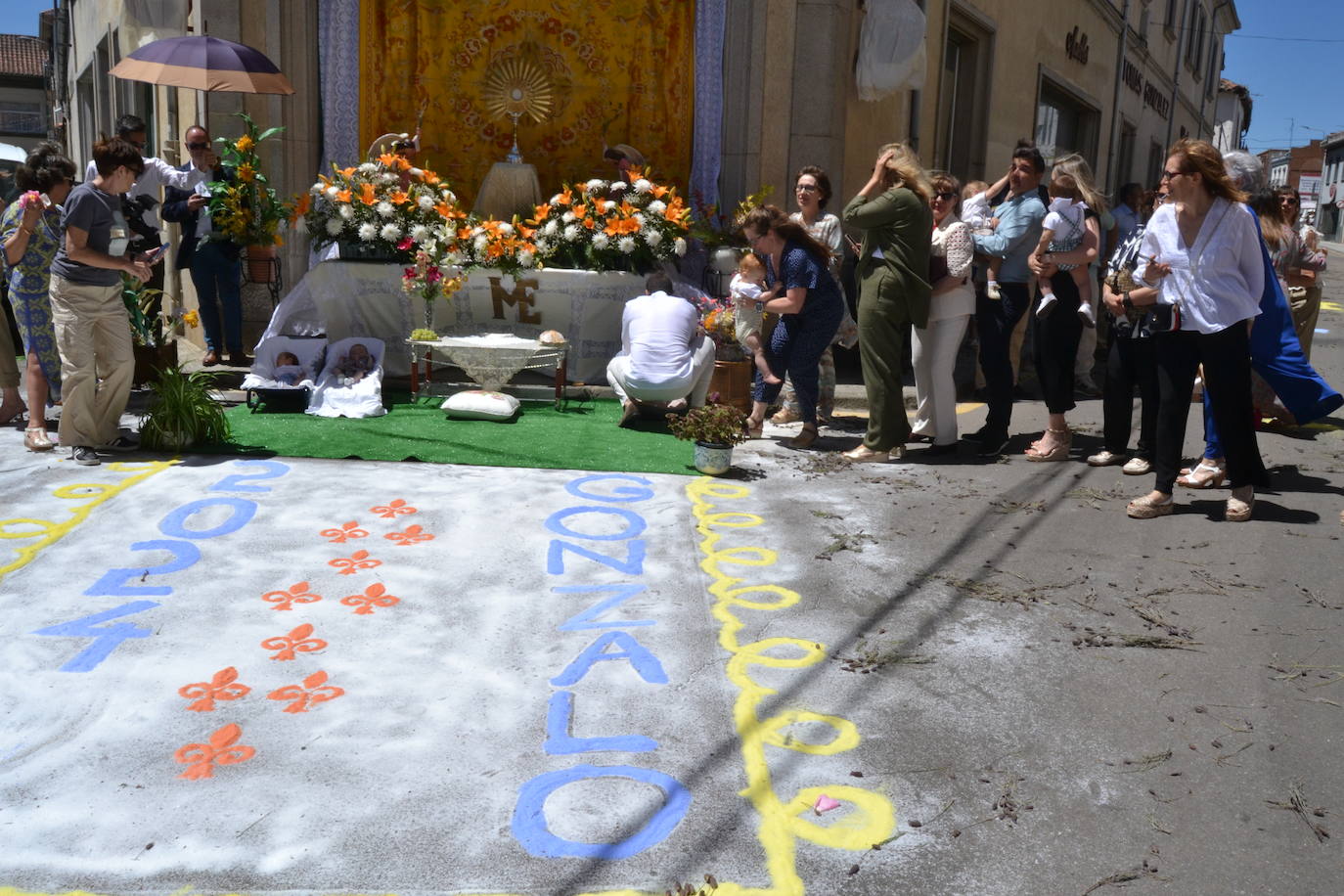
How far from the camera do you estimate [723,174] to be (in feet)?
34.7

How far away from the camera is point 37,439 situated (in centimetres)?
671

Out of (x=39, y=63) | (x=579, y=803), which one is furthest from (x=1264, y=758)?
(x=39, y=63)

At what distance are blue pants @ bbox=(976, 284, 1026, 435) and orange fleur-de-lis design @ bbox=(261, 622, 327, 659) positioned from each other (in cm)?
482

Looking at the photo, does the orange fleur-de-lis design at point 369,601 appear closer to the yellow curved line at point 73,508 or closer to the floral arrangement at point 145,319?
the yellow curved line at point 73,508

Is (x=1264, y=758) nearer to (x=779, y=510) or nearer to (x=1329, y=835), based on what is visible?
(x=1329, y=835)

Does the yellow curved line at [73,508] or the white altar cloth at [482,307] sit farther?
the white altar cloth at [482,307]

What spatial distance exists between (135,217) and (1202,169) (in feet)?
21.6

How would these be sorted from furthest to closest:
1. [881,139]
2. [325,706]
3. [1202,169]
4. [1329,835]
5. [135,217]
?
[881,139], [135,217], [1202,169], [325,706], [1329,835]

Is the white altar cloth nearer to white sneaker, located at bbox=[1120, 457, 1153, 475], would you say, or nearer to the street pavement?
the street pavement

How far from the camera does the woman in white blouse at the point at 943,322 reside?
7.26m

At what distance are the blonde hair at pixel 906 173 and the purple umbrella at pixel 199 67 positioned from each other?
471 cm

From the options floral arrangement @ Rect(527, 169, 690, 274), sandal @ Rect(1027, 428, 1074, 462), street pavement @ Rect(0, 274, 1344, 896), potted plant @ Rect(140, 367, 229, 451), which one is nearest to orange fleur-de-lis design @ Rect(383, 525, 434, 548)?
street pavement @ Rect(0, 274, 1344, 896)

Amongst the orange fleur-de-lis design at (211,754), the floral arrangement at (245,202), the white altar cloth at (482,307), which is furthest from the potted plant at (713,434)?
the floral arrangement at (245,202)

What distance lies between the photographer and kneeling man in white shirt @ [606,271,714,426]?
7875 mm
